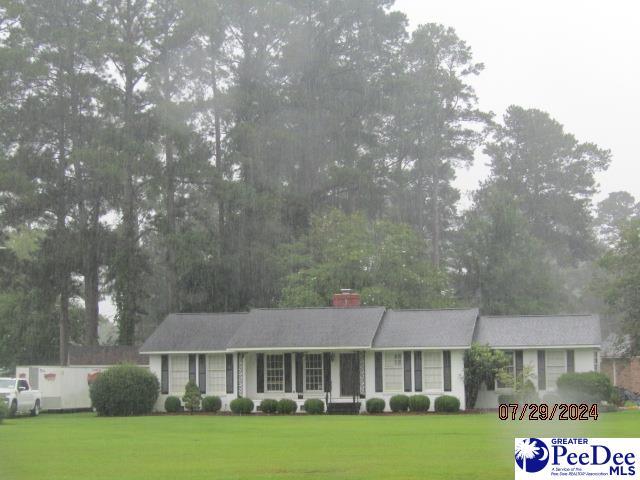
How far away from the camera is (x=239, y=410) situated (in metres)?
44.2

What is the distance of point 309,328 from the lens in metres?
46.1

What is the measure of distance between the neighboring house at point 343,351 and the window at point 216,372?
41mm

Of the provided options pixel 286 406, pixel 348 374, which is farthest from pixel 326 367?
pixel 286 406

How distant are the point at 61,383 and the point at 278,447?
84.9ft

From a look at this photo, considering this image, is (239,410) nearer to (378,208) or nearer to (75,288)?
(75,288)

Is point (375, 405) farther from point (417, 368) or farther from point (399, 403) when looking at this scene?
point (417, 368)

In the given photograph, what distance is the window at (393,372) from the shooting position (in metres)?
44.5

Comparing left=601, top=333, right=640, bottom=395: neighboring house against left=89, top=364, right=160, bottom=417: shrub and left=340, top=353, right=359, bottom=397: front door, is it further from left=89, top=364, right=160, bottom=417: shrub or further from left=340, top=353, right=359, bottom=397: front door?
left=89, top=364, right=160, bottom=417: shrub

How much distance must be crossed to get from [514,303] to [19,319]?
28.3 m

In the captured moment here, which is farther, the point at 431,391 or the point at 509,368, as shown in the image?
the point at 509,368

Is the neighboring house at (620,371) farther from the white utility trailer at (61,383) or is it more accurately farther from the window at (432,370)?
the white utility trailer at (61,383)

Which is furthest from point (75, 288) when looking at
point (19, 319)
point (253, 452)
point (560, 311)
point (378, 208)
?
point (253, 452)

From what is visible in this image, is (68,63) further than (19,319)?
No

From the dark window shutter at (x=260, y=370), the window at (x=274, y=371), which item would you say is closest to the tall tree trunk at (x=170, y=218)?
the dark window shutter at (x=260, y=370)
